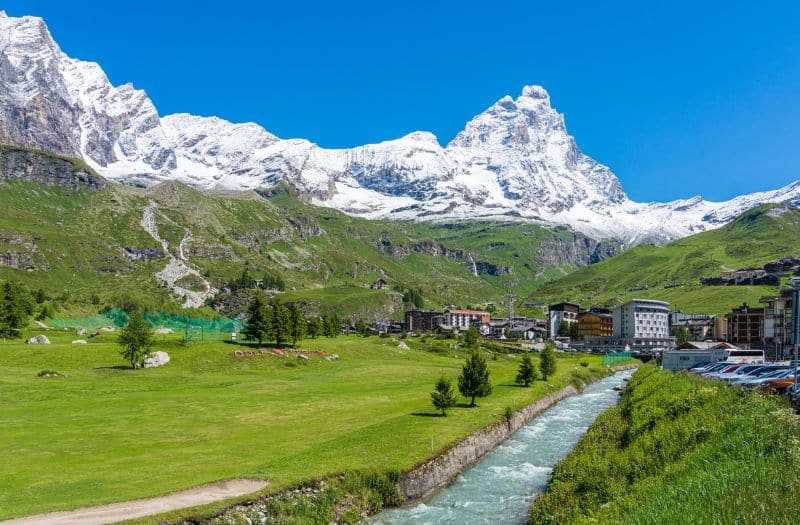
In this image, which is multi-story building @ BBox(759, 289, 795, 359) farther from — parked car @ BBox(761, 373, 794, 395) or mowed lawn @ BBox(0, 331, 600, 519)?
parked car @ BBox(761, 373, 794, 395)

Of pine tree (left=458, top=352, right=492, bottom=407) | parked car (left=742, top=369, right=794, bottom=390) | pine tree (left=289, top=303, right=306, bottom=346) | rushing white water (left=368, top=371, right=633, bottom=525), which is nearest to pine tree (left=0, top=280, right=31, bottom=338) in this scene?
pine tree (left=289, top=303, right=306, bottom=346)

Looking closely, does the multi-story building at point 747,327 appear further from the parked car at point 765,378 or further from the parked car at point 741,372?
the parked car at point 765,378

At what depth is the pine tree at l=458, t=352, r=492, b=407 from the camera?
228ft

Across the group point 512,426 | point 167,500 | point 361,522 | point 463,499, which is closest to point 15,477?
point 167,500

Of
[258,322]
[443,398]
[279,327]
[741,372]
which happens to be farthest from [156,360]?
[741,372]

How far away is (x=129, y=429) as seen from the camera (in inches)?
2055

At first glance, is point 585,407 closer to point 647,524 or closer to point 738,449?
point 738,449

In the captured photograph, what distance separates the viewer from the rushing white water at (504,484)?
35875mm

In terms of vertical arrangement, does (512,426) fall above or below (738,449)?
below

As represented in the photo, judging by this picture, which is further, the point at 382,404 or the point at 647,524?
the point at 382,404

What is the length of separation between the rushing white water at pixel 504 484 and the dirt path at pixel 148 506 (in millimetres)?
8557

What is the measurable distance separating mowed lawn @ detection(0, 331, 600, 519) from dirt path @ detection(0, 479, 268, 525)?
3.49 ft

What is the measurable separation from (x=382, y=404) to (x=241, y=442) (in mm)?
26593

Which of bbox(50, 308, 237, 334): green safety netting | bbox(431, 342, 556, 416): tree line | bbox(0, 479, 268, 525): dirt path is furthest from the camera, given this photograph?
bbox(50, 308, 237, 334): green safety netting
